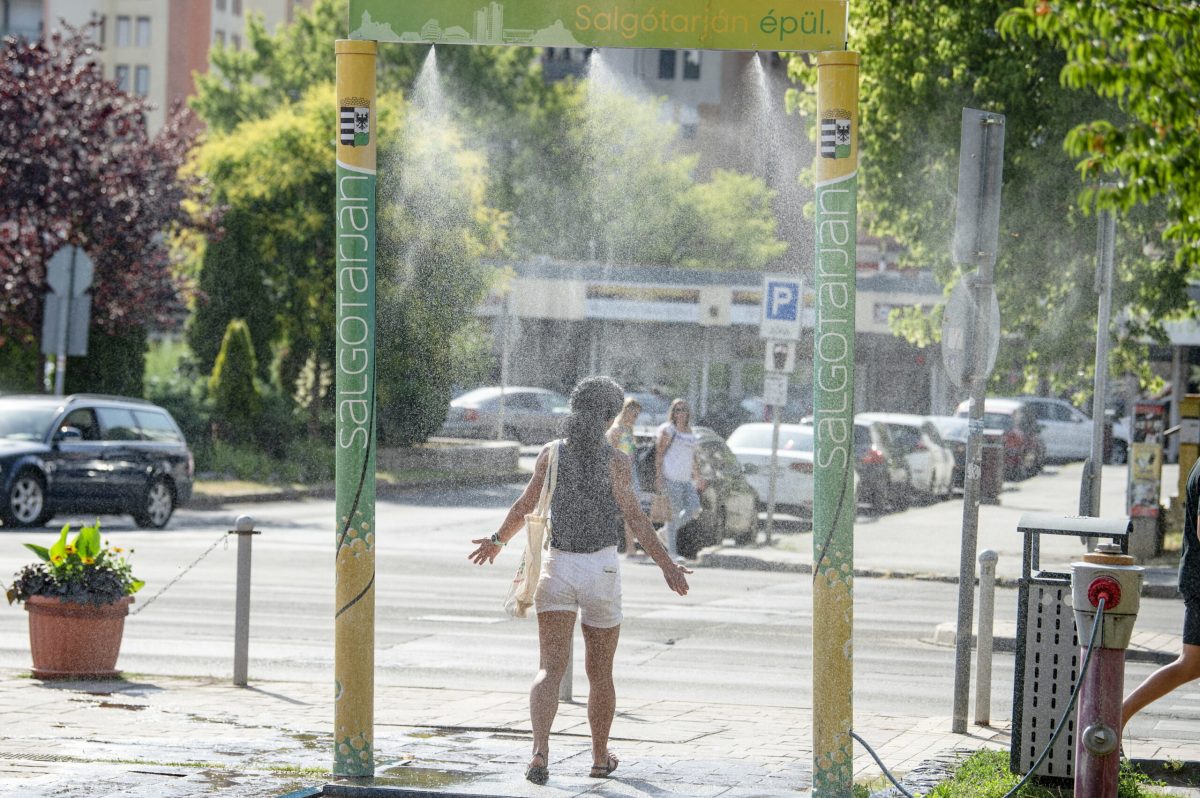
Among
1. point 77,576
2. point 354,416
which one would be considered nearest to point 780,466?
point 77,576

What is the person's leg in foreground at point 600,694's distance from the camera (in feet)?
25.6

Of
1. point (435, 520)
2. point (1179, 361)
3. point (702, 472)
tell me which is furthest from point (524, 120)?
point (702, 472)

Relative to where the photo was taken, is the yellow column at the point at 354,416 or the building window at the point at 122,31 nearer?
the yellow column at the point at 354,416

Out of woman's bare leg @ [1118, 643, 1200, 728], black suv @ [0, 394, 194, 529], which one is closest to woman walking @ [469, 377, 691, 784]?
woman's bare leg @ [1118, 643, 1200, 728]

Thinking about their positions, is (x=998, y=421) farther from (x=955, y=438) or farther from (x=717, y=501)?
(x=717, y=501)

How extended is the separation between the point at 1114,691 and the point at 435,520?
2111 cm

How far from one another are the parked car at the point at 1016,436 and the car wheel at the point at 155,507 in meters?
19.6

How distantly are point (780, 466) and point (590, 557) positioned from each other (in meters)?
18.6

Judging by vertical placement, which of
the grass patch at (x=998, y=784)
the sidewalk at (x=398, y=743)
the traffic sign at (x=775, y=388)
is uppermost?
the traffic sign at (x=775, y=388)

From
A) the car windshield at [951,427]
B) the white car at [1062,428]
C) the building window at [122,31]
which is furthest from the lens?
the building window at [122,31]

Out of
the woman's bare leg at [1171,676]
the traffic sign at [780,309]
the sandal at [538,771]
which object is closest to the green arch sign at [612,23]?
the sandal at [538,771]

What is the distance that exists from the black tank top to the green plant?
14.2 feet

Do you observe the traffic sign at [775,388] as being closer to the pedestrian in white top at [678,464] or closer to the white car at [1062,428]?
the pedestrian in white top at [678,464]

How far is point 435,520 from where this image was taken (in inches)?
1071
